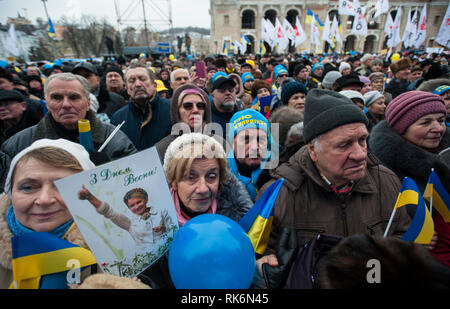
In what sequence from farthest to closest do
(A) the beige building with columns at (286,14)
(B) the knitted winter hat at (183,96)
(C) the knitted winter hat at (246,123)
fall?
(A) the beige building with columns at (286,14) → (B) the knitted winter hat at (183,96) → (C) the knitted winter hat at (246,123)

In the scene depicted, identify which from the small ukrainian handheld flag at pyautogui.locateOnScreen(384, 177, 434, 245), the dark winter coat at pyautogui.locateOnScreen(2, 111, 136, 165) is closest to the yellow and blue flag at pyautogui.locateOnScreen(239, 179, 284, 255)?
the small ukrainian handheld flag at pyautogui.locateOnScreen(384, 177, 434, 245)

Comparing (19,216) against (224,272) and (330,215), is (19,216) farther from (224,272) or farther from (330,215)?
(330,215)

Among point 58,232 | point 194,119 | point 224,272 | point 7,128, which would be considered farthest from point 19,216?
point 7,128

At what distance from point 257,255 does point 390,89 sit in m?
6.02

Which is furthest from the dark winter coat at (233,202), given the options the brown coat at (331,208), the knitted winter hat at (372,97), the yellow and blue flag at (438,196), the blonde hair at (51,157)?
the knitted winter hat at (372,97)

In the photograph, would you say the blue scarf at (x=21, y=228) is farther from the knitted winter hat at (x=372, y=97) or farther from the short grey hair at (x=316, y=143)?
the knitted winter hat at (x=372, y=97)

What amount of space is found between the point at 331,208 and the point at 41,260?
4.89 ft

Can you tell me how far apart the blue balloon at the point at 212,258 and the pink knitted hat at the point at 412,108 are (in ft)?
6.05

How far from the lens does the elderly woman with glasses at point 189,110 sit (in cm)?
260

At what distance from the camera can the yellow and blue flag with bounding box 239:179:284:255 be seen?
3.86 feet

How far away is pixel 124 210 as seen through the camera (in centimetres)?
96

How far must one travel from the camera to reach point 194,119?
8.63ft

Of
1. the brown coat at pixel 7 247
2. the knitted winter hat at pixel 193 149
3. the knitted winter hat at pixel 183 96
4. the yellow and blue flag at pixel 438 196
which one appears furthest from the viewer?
the knitted winter hat at pixel 183 96

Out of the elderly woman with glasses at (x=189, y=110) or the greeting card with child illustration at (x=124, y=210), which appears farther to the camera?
the elderly woman with glasses at (x=189, y=110)
